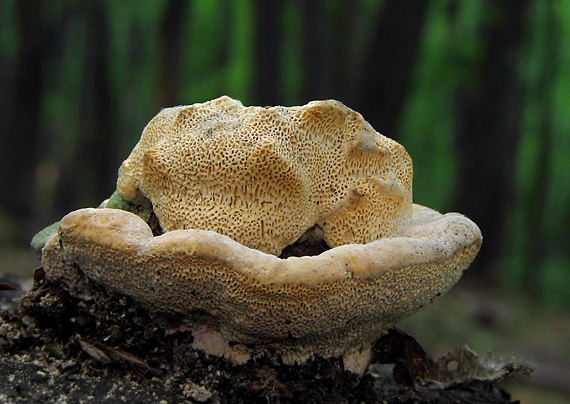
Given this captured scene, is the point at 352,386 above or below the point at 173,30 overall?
below

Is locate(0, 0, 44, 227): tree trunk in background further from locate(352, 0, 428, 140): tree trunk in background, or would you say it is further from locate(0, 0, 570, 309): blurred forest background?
locate(352, 0, 428, 140): tree trunk in background

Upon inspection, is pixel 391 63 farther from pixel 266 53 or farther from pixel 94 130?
pixel 94 130

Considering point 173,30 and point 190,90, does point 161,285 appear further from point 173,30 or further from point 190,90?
point 190,90

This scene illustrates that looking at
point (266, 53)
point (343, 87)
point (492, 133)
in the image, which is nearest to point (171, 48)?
point (266, 53)

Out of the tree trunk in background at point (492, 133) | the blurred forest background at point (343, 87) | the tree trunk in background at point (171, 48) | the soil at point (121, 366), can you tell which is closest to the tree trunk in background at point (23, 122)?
the blurred forest background at point (343, 87)

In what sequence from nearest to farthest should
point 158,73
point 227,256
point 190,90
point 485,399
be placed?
point 227,256 < point 485,399 < point 158,73 < point 190,90

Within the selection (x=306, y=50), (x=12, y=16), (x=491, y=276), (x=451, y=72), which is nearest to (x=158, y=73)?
(x=306, y=50)

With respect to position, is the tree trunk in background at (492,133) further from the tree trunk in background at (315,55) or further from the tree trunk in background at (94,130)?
the tree trunk in background at (94,130)
